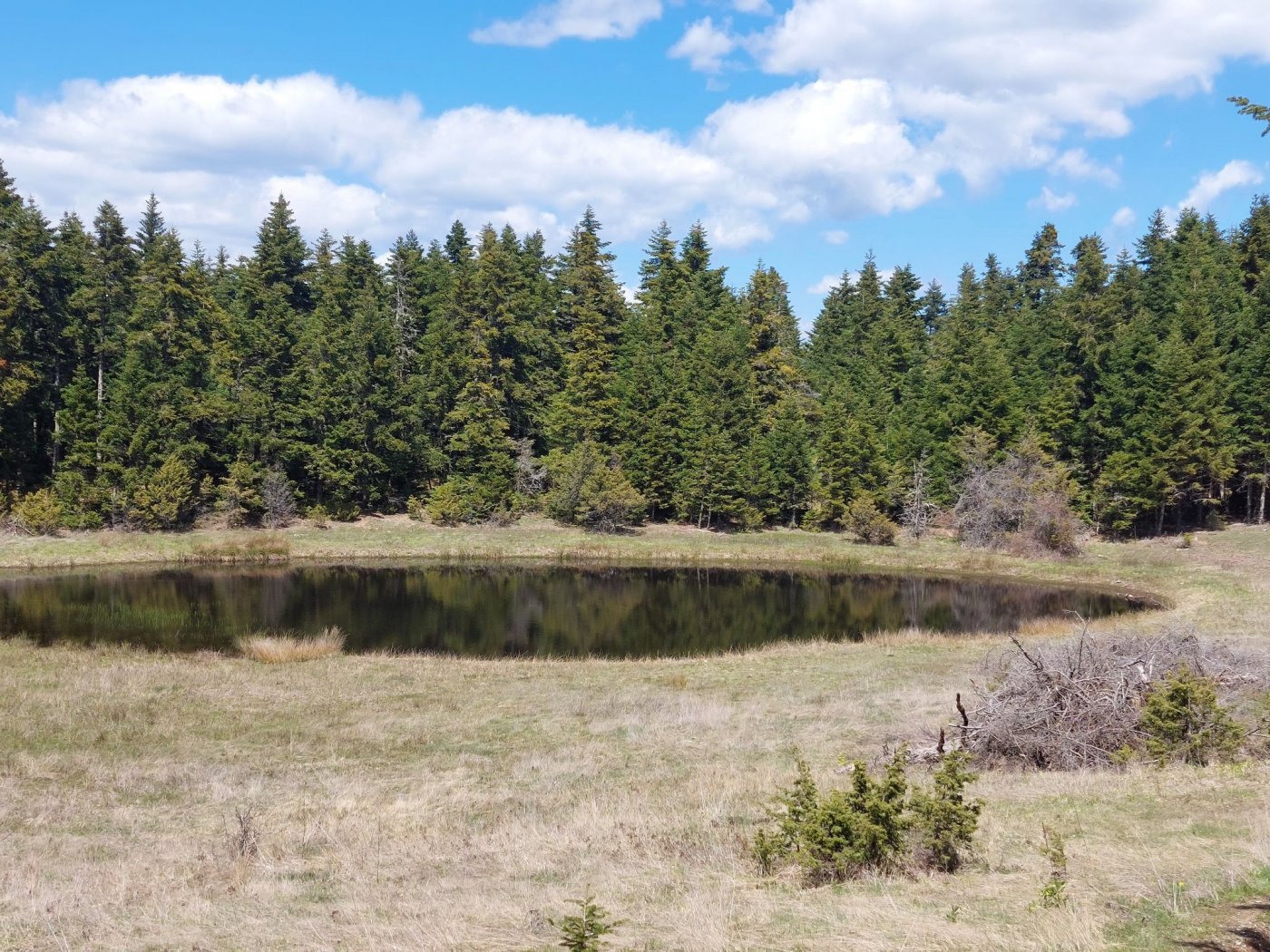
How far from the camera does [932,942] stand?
7.45 m

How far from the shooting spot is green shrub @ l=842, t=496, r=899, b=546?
199 ft

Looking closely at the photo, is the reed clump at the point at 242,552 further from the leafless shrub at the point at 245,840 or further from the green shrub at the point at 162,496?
the leafless shrub at the point at 245,840

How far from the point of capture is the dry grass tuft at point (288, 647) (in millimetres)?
28000

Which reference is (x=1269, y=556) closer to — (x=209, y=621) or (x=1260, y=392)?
(x=1260, y=392)

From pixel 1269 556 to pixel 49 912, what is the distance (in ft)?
183

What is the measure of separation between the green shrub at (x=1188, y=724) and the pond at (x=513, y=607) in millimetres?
18735

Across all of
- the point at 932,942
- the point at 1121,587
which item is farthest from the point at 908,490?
the point at 932,942

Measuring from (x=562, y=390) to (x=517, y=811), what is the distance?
58.8m

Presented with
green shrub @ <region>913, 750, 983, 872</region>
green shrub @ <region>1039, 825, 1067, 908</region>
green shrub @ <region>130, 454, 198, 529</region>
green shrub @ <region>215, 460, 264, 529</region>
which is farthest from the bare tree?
green shrub @ <region>1039, 825, 1067, 908</region>

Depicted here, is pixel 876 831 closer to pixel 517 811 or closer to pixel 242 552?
pixel 517 811

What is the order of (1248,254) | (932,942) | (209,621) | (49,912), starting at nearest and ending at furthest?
(932,942)
(49,912)
(209,621)
(1248,254)

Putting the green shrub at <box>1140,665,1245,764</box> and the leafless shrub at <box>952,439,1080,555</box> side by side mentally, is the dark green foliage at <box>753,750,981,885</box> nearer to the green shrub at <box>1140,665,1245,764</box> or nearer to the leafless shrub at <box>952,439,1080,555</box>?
the green shrub at <box>1140,665,1245,764</box>

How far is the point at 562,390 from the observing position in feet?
235

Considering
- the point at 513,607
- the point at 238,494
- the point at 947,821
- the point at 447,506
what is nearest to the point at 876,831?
the point at 947,821
